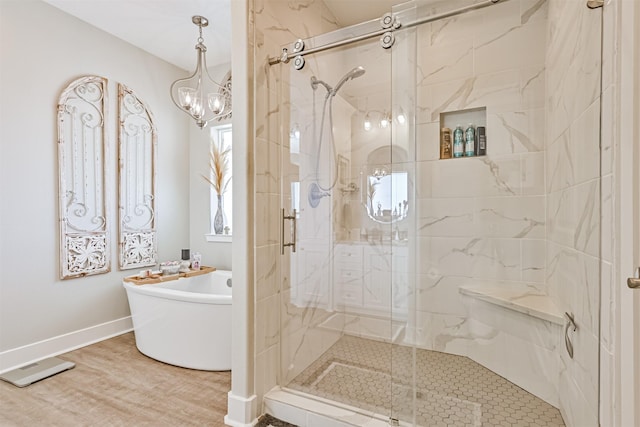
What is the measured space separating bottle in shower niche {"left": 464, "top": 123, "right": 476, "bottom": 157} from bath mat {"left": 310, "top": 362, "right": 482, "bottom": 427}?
1.65 meters

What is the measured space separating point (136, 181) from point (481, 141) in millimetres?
3170

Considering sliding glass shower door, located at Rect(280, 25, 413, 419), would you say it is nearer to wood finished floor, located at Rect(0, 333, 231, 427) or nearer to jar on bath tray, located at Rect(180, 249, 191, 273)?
wood finished floor, located at Rect(0, 333, 231, 427)

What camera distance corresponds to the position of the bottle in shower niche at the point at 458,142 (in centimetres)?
242

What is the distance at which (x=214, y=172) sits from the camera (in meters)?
3.64

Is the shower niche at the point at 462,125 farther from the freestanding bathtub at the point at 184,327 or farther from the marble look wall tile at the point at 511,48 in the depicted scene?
the freestanding bathtub at the point at 184,327

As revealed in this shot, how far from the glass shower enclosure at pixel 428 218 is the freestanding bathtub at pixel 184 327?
0.58 metres

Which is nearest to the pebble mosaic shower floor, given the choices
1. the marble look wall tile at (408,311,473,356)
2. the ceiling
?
the marble look wall tile at (408,311,473,356)

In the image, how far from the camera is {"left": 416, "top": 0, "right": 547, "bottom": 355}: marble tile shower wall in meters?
2.13

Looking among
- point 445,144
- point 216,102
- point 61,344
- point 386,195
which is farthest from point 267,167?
point 61,344

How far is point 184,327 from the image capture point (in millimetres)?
2295

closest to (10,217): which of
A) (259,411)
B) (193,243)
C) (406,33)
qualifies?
(193,243)

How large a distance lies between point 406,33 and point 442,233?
56.2 inches

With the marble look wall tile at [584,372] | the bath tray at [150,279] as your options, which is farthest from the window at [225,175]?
the marble look wall tile at [584,372]

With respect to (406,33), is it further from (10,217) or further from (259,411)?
(10,217)
